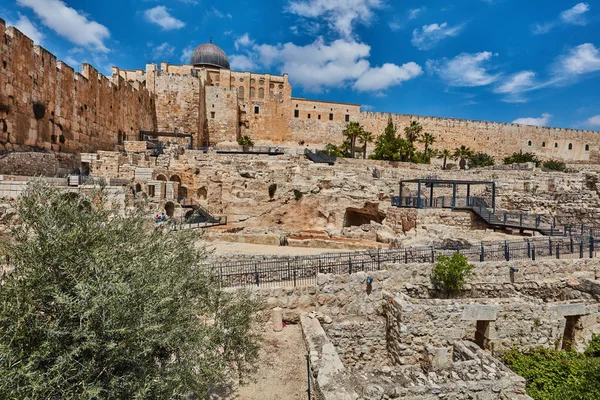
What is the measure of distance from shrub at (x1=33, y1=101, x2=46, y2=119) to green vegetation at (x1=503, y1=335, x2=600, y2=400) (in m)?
24.4

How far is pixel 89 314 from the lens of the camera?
11.0 ft

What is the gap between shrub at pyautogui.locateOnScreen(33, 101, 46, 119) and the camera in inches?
685

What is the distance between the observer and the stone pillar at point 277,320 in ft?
28.3

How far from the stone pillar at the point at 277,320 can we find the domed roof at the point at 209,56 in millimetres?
47576

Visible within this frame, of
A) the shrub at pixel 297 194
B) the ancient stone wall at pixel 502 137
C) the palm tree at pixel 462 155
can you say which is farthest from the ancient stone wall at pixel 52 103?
the palm tree at pixel 462 155

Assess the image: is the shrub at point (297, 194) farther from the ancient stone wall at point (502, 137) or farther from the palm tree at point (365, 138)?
the ancient stone wall at point (502, 137)

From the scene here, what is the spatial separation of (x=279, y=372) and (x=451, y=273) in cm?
675

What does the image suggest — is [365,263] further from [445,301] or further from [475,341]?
[475,341]

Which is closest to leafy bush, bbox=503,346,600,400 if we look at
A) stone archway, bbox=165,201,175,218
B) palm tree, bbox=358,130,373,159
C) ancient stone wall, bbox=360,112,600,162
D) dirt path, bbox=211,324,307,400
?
dirt path, bbox=211,324,307,400

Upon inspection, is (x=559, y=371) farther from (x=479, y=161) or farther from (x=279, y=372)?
(x=479, y=161)

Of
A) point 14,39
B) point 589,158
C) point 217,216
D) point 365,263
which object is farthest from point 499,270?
point 589,158

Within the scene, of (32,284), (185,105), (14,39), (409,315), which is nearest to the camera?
(32,284)

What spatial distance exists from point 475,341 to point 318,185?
1387cm

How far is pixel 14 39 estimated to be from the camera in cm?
1573
